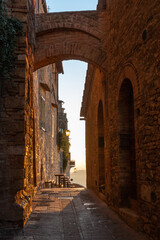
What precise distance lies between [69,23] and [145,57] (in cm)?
423

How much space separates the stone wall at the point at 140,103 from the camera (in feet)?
13.8

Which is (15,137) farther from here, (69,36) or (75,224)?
(69,36)

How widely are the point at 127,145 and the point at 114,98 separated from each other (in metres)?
1.31

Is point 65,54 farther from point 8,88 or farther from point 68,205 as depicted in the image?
point 68,205

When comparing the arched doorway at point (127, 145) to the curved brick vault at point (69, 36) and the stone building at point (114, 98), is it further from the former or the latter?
the curved brick vault at point (69, 36)

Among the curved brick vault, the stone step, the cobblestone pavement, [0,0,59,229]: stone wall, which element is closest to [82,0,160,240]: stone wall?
the stone step

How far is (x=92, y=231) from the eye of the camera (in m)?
4.84

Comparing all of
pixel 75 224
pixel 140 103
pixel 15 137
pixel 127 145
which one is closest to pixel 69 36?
pixel 127 145

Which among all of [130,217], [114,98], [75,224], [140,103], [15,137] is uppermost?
[114,98]

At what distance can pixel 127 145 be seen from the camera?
20.3ft

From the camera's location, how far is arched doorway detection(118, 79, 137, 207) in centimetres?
604

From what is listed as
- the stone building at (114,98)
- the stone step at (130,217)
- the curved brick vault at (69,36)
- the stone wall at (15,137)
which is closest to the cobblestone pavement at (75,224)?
the stone step at (130,217)

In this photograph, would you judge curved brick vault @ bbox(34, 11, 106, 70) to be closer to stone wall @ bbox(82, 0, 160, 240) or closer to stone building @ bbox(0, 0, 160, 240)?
stone building @ bbox(0, 0, 160, 240)

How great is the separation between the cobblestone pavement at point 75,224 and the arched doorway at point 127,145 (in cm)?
67
